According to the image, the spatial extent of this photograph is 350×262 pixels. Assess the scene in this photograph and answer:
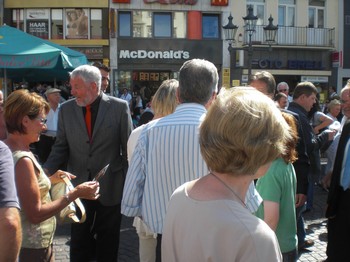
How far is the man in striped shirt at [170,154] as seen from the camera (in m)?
2.49

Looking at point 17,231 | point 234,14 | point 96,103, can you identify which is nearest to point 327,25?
point 234,14

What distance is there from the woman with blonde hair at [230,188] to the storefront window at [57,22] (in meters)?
22.3

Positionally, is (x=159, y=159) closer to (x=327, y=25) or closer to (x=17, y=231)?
(x=17, y=231)

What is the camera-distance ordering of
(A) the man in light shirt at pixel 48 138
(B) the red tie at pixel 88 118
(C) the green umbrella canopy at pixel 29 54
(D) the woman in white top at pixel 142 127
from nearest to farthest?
(D) the woman in white top at pixel 142 127 < (B) the red tie at pixel 88 118 < (C) the green umbrella canopy at pixel 29 54 < (A) the man in light shirt at pixel 48 138

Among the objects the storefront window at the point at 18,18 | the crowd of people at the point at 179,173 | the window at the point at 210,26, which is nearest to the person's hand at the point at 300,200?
the crowd of people at the point at 179,173

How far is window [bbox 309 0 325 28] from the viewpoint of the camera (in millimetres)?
25031

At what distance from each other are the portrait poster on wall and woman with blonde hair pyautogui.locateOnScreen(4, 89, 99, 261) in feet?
68.1

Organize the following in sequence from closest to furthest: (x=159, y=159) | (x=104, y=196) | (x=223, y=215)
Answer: (x=223, y=215) → (x=159, y=159) → (x=104, y=196)

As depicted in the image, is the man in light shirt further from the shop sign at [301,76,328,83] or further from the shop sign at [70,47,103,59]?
the shop sign at [301,76,328,83]

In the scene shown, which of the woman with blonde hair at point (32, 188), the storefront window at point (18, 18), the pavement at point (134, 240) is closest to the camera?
the woman with blonde hair at point (32, 188)

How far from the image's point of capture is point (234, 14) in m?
23.7

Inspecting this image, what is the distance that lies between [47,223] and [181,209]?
1.34m

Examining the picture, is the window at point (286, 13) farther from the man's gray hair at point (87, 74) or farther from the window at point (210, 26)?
the man's gray hair at point (87, 74)

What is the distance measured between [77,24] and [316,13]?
13.3m
